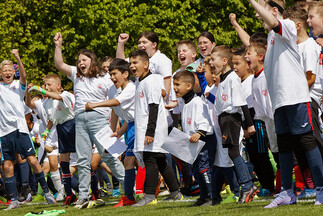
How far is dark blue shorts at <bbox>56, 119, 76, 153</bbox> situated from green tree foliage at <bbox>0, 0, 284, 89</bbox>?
16.9 m

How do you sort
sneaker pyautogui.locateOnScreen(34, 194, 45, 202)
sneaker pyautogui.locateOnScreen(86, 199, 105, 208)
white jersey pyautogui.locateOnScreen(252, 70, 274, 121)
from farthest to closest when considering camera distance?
1. sneaker pyautogui.locateOnScreen(34, 194, 45, 202)
2. sneaker pyautogui.locateOnScreen(86, 199, 105, 208)
3. white jersey pyautogui.locateOnScreen(252, 70, 274, 121)

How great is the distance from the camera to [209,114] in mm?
7914

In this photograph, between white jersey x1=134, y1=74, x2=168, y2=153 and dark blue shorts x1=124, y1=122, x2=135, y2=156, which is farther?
dark blue shorts x1=124, y1=122, x2=135, y2=156

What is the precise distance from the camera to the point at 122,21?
2738cm

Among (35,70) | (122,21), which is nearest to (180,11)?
(122,21)

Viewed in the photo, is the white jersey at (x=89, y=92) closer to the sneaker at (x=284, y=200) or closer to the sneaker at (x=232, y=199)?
the sneaker at (x=232, y=199)

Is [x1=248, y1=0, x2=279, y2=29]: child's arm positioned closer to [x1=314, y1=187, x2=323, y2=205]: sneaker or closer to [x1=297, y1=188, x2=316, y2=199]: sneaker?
[x1=314, y1=187, x2=323, y2=205]: sneaker

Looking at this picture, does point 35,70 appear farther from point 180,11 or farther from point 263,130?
point 263,130

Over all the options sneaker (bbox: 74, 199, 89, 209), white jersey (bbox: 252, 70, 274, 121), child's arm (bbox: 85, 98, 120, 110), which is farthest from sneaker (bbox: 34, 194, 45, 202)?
white jersey (bbox: 252, 70, 274, 121)

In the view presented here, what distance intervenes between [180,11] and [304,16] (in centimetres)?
2186

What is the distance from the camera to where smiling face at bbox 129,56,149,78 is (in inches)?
331

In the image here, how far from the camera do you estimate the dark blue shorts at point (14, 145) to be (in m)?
10.6

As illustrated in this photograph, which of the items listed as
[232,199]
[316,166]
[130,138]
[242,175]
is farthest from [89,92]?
[316,166]

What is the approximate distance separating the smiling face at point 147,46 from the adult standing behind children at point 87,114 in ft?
2.84
